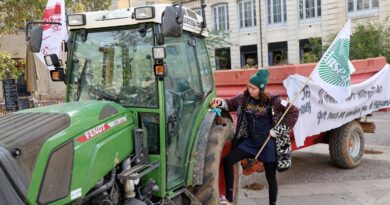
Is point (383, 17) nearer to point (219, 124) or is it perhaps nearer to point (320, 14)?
point (320, 14)

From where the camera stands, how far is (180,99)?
4309 mm

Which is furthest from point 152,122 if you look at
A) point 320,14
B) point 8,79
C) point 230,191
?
point 320,14

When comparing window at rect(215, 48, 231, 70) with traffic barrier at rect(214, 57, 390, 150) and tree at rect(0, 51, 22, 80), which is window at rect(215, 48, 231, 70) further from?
traffic barrier at rect(214, 57, 390, 150)

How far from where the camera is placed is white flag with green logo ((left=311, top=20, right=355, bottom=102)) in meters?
5.98

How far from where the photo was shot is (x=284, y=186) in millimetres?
6852

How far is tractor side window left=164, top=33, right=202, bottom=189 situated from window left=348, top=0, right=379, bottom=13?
23587mm

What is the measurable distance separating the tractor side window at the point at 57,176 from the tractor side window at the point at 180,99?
1159 mm

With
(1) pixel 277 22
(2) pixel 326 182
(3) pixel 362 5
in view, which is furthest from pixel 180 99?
(1) pixel 277 22

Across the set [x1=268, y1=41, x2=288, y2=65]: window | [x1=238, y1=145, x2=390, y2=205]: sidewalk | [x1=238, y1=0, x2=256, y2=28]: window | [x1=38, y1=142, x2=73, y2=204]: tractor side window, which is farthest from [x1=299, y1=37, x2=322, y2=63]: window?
[x1=38, y1=142, x2=73, y2=204]: tractor side window

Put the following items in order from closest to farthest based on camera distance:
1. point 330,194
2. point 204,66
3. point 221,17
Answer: point 204,66 → point 330,194 → point 221,17

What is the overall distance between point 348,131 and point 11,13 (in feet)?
29.5

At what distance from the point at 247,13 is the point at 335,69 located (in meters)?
26.6

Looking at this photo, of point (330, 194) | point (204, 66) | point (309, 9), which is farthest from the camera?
point (309, 9)

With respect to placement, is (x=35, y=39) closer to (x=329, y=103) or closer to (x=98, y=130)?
(x=98, y=130)
